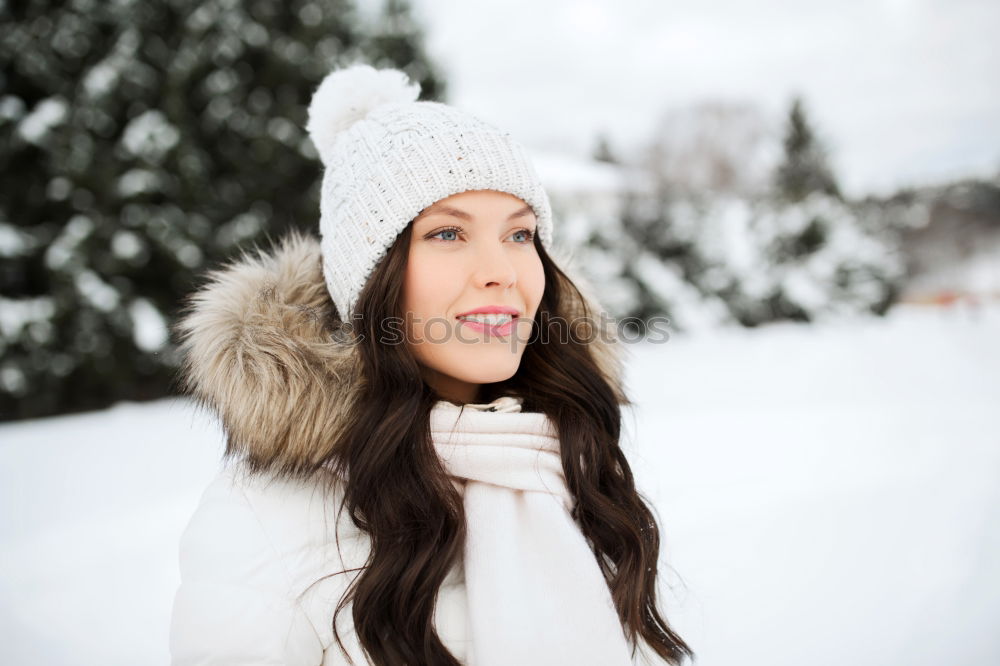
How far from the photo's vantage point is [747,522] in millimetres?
3260

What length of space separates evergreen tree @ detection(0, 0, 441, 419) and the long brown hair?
20.0ft

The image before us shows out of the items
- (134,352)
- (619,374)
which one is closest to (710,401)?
(619,374)

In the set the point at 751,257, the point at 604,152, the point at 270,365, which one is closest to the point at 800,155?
the point at 604,152

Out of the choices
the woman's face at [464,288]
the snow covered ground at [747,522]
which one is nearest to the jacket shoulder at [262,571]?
the woman's face at [464,288]

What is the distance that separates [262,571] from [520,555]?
0.57m

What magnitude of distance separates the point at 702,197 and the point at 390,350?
1064cm

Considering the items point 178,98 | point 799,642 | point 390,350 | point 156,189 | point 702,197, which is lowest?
point 799,642

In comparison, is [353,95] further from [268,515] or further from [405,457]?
[268,515]

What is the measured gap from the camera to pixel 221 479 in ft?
4.55

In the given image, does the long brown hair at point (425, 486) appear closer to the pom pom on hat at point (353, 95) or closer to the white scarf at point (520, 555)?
the white scarf at point (520, 555)

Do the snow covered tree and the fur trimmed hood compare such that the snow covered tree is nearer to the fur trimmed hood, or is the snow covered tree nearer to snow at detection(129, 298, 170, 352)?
snow at detection(129, 298, 170, 352)

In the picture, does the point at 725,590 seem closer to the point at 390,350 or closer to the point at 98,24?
the point at 390,350

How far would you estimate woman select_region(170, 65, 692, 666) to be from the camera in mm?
1261

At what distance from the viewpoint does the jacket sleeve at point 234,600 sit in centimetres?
115
